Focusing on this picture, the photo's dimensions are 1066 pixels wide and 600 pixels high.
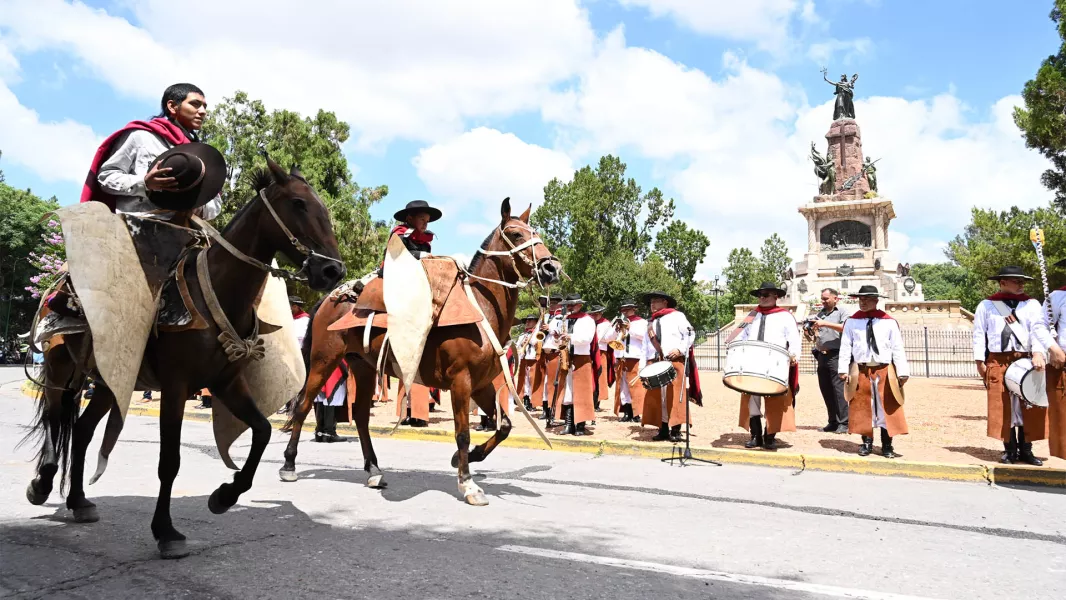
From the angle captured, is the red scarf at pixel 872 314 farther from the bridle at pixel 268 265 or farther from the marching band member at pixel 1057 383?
the bridle at pixel 268 265

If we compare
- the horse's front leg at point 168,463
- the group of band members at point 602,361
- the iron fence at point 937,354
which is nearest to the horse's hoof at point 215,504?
the horse's front leg at point 168,463

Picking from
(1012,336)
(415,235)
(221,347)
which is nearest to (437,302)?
(415,235)

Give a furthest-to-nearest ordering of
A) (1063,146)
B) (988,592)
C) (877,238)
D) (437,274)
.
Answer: (877,238), (1063,146), (437,274), (988,592)

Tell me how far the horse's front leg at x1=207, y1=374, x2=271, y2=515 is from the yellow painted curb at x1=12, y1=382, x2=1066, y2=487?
520cm

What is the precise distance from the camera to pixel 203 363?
443 cm

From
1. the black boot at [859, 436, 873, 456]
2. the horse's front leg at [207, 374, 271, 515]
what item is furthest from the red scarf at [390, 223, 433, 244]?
the black boot at [859, 436, 873, 456]

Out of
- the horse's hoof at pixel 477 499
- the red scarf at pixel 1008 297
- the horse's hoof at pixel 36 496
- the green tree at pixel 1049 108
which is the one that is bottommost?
the horse's hoof at pixel 477 499

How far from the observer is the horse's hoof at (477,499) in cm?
617

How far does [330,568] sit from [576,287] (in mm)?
50476

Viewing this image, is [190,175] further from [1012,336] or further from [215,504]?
[1012,336]

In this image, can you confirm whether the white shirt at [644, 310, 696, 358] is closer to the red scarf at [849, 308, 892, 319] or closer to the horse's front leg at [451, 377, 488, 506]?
the red scarf at [849, 308, 892, 319]

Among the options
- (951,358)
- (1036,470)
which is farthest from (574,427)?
(951,358)

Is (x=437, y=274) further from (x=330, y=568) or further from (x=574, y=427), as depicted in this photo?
(x=574, y=427)

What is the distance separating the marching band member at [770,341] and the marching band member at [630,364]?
6.38 feet
